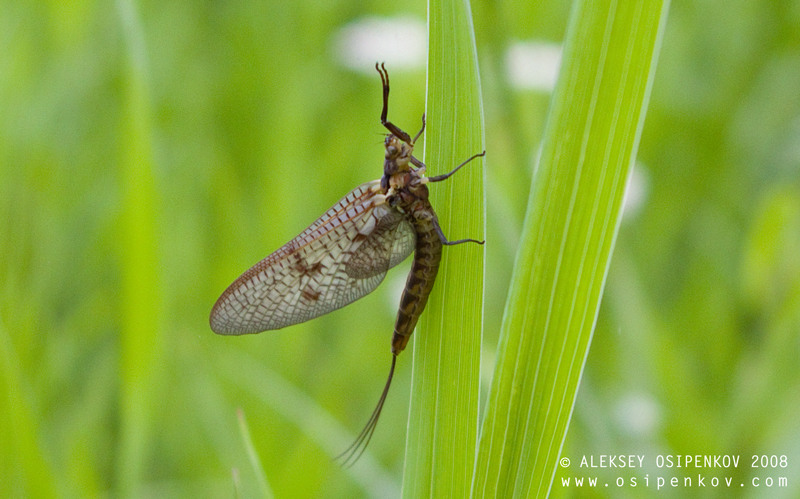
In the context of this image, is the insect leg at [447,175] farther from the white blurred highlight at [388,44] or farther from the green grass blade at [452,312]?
the white blurred highlight at [388,44]

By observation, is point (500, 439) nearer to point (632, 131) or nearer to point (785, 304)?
point (632, 131)

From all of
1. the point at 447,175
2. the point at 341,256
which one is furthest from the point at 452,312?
the point at 341,256

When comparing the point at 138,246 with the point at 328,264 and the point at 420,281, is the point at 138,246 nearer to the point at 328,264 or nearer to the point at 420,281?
the point at 328,264

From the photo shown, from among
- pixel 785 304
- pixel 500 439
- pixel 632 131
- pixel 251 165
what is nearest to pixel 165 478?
pixel 251 165

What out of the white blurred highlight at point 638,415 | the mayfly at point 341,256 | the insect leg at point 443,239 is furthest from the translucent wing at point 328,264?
the white blurred highlight at point 638,415

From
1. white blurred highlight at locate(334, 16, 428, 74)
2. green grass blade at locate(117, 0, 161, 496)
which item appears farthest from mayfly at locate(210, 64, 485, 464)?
white blurred highlight at locate(334, 16, 428, 74)

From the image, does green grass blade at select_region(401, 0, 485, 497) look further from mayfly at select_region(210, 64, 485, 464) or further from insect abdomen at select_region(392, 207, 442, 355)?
mayfly at select_region(210, 64, 485, 464)

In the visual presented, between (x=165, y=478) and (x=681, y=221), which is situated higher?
(x=681, y=221)
